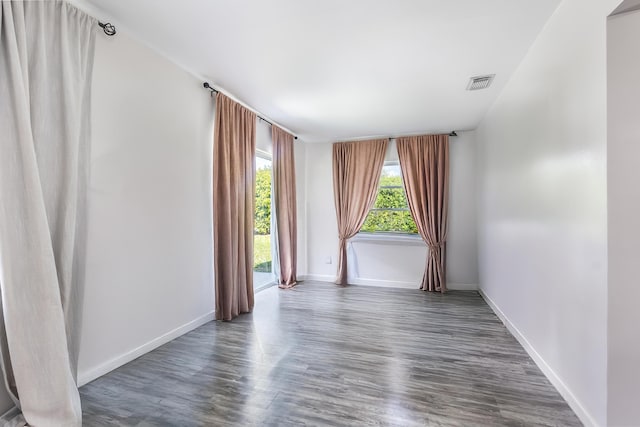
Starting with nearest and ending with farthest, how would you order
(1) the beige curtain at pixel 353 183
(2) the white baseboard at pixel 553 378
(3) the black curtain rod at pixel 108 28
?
(2) the white baseboard at pixel 553 378 → (3) the black curtain rod at pixel 108 28 → (1) the beige curtain at pixel 353 183

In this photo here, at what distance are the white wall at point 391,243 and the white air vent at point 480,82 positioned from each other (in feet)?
5.69

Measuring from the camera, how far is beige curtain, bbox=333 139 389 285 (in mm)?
4918

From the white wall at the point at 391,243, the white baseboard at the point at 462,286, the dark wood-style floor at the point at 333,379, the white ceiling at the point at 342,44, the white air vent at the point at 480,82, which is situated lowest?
the white baseboard at the point at 462,286

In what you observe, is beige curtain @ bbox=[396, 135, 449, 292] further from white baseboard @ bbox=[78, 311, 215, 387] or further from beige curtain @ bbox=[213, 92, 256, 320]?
white baseboard @ bbox=[78, 311, 215, 387]

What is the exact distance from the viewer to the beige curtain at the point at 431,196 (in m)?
4.57

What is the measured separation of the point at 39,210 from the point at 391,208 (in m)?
4.45

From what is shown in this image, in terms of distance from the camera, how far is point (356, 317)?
336 cm

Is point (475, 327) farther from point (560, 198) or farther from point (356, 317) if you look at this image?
point (560, 198)

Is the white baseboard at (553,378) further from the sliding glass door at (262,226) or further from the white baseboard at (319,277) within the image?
the sliding glass door at (262,226)

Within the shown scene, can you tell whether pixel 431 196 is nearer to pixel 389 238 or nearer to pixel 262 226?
pixel 389 238

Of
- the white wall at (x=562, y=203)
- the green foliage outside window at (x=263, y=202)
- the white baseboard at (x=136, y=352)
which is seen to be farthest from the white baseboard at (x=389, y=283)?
the white baseboard at (x=136, y=352)

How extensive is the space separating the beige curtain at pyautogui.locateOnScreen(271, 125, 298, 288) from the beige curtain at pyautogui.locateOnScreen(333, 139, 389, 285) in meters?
0.80

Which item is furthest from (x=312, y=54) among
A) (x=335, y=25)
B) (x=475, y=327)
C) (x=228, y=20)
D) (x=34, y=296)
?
(x=475, y=327)

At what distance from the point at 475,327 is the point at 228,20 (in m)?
3.56
